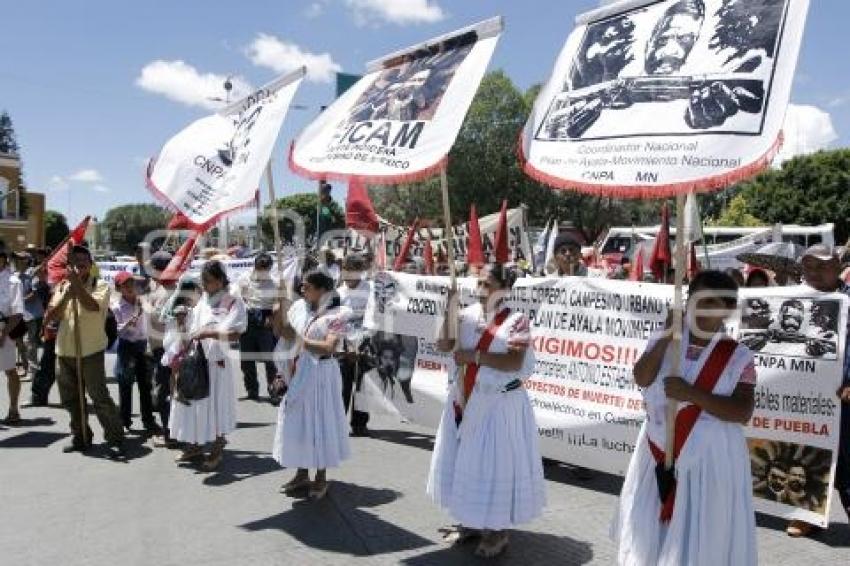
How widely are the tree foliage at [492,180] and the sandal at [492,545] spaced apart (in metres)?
32.5

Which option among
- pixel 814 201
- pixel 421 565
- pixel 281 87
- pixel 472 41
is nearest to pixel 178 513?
pixel 421 565

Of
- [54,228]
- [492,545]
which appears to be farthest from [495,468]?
[54,228]

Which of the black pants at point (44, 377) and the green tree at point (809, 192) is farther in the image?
the green tree at point (809, 192)

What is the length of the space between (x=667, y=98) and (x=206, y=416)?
16.1 feet

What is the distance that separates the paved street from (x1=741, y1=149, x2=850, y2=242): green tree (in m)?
40.5

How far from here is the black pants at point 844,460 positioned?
505 cm

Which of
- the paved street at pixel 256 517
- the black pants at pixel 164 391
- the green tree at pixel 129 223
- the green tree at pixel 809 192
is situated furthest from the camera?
the green tree at pixel 129 223

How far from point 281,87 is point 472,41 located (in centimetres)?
154

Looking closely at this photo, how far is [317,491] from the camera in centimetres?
591

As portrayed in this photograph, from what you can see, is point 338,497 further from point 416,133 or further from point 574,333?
point 416,133

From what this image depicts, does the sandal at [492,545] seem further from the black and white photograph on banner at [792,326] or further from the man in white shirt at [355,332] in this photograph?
the man in white shirt at [355,332]

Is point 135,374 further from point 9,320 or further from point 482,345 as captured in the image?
point 482,345

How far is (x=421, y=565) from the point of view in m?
4.64

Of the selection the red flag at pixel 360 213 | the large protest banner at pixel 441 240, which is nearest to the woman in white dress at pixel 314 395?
the red flag at pixel 360 213
